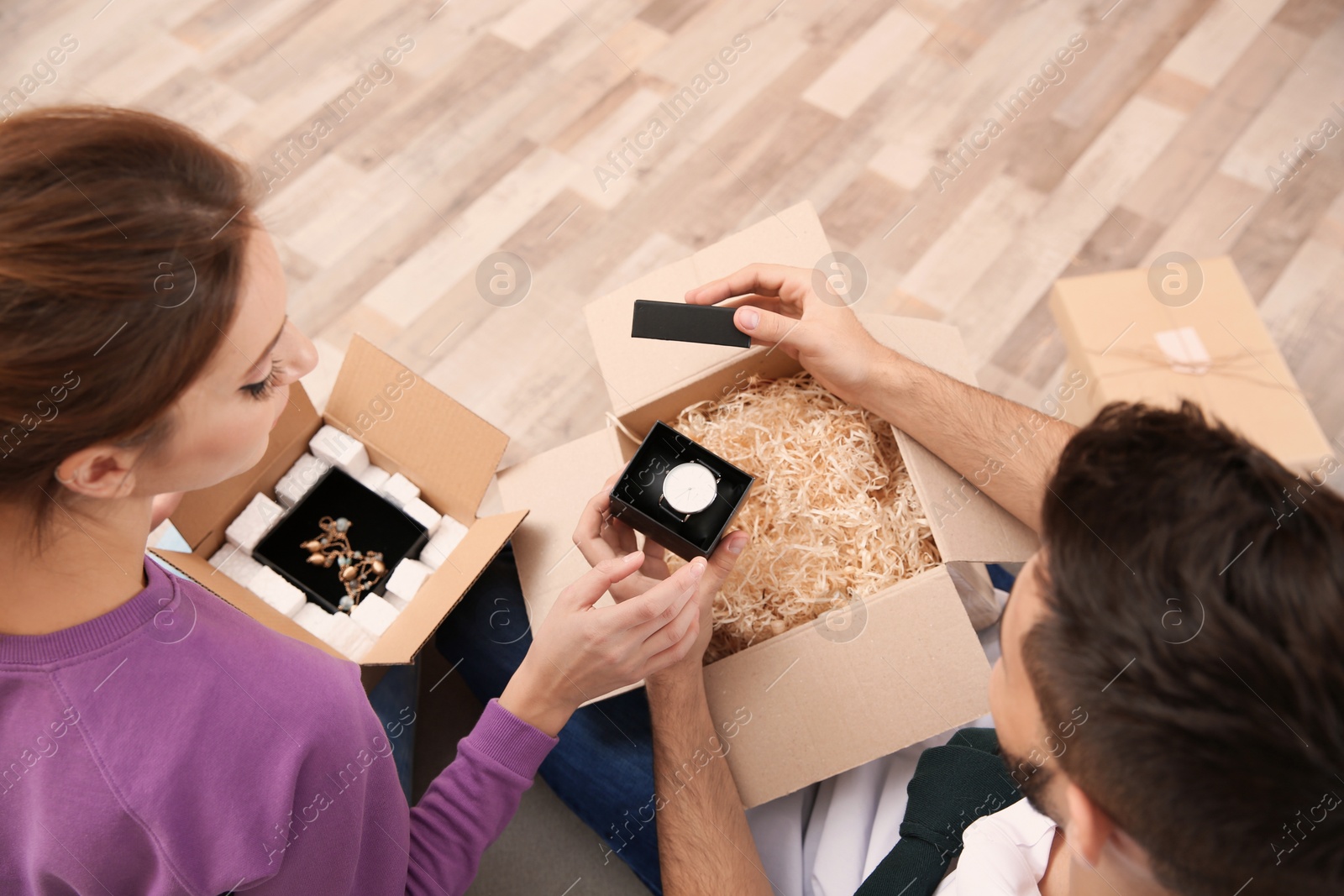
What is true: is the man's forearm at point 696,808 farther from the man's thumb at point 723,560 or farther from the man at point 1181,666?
the man at point 1181,666

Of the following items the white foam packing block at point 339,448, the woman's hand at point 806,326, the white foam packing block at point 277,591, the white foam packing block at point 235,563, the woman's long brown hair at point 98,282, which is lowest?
the white foam packing block at point 277,591

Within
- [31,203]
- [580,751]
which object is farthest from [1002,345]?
[31,203]

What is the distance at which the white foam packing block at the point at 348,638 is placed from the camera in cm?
143

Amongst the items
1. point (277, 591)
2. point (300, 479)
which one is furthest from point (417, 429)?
point (277, 591)

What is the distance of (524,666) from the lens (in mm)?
1139

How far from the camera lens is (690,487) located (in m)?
1.14

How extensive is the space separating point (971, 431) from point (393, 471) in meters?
1.04

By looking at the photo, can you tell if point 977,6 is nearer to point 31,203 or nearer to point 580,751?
point 580,751

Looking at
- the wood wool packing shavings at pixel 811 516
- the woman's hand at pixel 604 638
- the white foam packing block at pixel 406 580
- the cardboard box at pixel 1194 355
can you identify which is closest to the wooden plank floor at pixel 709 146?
the cardboard box at pixel 1194 355

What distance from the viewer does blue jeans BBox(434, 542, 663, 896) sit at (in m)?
1.29

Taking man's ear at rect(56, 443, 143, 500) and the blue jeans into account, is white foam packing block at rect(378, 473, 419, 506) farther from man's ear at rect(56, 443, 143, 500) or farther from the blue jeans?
man's ear at rect(56, 443, 143, 500)

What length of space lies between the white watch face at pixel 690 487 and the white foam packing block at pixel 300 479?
0.76 meters

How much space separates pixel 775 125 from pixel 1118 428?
1.84 m

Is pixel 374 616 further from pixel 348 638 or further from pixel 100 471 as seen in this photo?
pixel 100 471
